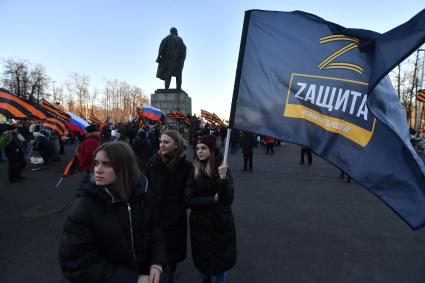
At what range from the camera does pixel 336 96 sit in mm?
2031

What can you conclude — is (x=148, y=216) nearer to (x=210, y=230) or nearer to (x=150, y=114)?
(x=210, y=230)

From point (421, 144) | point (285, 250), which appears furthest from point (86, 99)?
point (285, 250)

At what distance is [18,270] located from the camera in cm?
331

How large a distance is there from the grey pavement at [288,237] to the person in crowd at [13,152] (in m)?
0.53

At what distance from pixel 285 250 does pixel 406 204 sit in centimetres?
246

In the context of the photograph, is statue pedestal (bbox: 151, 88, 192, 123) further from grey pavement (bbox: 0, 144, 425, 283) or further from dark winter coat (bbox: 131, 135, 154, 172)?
dark winter coat (bbox: 131, 135, 154, 172)

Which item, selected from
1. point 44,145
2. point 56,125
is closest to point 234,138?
point 56,125

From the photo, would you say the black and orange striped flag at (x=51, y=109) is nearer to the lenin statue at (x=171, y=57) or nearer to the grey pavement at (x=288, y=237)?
the grey pavement at (x=288, y=237)

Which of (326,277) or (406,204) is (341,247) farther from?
(406,204)

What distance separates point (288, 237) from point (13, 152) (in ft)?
25.9

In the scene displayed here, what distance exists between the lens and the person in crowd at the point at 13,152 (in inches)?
305

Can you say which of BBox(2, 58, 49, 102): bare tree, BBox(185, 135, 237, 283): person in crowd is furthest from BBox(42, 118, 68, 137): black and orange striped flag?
BBox(2, 58, 49, 102): bare tree

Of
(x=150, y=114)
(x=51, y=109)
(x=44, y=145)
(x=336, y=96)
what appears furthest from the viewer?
(x=150, y=114)

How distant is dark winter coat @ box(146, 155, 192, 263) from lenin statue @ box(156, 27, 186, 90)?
18.8m
